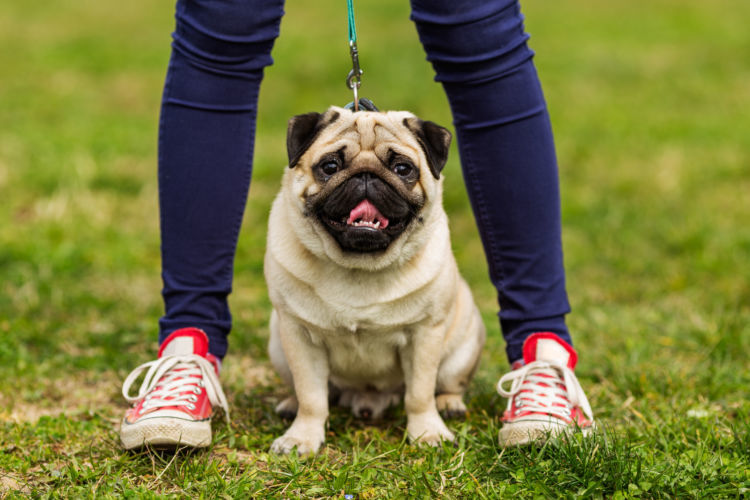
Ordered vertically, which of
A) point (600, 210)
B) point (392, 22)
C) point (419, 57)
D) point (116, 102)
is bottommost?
point (600, 210)

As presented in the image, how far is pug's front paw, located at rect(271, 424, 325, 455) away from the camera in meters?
A: 2.41

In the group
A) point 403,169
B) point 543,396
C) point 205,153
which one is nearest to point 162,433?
point 205,153

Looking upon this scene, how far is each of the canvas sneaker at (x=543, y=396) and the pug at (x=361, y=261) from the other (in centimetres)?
25

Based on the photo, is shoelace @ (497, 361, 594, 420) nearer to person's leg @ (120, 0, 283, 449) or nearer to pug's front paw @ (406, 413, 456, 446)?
pug's front paw @ (406, 413, 456, 446)

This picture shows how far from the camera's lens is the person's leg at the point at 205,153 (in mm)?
2480

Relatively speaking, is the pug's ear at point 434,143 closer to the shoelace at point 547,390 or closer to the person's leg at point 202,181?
the person's leg at point 202,181

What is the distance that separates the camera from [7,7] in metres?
12.5

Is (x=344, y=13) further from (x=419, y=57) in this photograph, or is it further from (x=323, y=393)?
(x=323, y=393)

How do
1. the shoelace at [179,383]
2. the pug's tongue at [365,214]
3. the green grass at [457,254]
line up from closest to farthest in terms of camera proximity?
the green grass at [457,254], the pug's tongue at [365,214], the shoelace at [179,383]

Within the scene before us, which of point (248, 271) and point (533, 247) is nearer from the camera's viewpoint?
point (533, 247)

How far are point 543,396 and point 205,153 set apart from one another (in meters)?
1.35

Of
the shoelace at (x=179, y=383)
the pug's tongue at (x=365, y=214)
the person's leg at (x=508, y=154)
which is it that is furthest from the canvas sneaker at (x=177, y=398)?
the person's leg at (x=508, y=154)

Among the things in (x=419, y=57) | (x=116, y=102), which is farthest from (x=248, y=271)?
(x=419, y=57)

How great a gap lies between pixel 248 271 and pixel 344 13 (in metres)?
8.67
